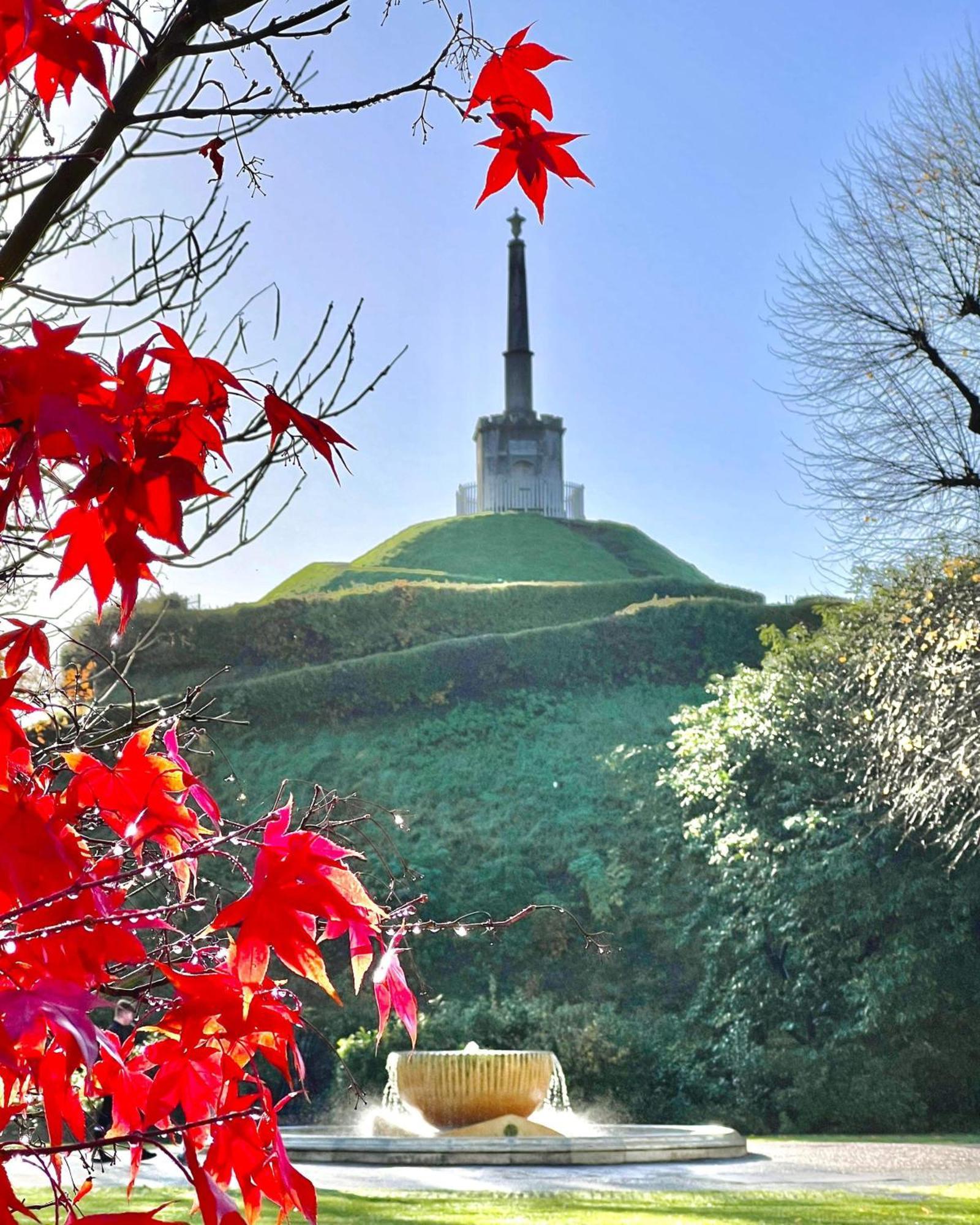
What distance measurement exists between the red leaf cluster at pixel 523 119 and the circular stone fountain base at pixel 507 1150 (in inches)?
323

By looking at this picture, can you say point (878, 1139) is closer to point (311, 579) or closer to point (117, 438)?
point (117, 438)

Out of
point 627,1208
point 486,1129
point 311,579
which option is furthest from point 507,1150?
point 311,579

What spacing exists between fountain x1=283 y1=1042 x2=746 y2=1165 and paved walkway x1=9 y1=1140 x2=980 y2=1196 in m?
0.12

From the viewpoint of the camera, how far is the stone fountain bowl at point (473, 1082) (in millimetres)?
10133

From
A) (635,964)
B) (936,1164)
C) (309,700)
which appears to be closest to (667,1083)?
(635,964)

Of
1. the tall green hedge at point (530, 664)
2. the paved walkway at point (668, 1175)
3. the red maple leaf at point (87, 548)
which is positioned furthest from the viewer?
the tall green hedge at point (530, 664)

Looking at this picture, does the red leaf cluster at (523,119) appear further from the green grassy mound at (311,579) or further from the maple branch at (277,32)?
the green grassy mound at (311,579)

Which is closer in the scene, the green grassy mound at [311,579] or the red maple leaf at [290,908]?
the red maple leaf at [290,908]

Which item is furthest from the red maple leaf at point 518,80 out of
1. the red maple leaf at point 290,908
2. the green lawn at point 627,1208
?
the green lawn at point 627,1208

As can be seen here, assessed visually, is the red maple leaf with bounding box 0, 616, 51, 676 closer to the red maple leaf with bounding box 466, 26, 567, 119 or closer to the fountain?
the red maple leaf with bounding box 466, 26, 567, 119

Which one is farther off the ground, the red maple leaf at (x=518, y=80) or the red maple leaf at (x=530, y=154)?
the red maple leaf at (x=518, y=80)

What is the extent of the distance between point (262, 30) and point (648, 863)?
14.0m

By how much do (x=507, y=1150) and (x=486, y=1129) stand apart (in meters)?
1.42

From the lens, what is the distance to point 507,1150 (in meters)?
9.01
